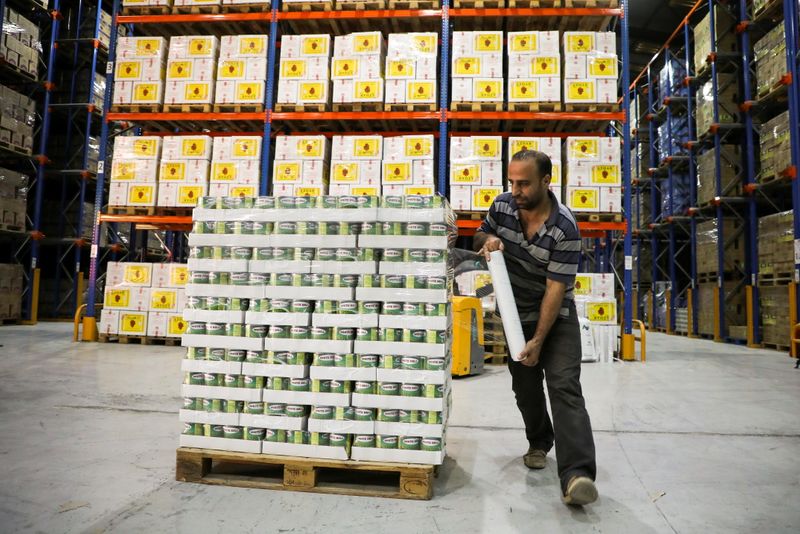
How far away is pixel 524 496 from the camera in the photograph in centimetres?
263

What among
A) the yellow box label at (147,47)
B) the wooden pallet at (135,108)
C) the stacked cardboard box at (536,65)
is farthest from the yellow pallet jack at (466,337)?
the yellow box label at (147,47)

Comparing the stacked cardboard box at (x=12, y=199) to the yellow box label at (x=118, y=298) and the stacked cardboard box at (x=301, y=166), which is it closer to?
the yellow box label at (x=118, y=298)

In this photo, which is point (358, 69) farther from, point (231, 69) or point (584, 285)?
point (584, 285)

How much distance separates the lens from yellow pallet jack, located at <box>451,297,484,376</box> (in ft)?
20.6

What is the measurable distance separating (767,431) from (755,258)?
312 inches

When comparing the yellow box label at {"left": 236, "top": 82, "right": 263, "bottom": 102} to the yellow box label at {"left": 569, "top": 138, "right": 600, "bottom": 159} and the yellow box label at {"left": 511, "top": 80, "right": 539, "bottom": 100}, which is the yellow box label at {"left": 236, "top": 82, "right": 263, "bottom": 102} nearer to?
the yellow box label at {"left": 511, "top": 80, "right": 539, "bottom": 100}

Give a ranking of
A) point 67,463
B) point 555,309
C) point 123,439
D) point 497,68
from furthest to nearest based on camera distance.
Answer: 1. point 497,68
2. point 123,439
3. point 67,463
4. point 555,309

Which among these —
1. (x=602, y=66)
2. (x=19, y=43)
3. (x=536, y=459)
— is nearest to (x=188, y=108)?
(x=602, y=66)

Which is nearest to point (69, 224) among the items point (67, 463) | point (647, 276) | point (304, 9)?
point (304, 9)

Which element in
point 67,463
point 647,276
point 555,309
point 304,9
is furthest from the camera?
point 647,276

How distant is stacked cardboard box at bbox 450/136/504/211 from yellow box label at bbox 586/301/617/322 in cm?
224

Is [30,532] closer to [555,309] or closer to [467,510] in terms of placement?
[467,510]

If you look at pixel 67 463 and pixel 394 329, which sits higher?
pixel 394 329

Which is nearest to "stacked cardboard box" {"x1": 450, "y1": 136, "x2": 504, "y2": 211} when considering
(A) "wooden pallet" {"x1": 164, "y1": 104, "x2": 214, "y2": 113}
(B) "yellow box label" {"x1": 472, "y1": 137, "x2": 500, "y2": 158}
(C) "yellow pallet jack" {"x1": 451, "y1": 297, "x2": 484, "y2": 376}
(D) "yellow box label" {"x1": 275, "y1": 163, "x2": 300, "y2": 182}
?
(B) "yellow box label" {"x1": 472, "y1": 137, "x2": 500, "y2": 158}
